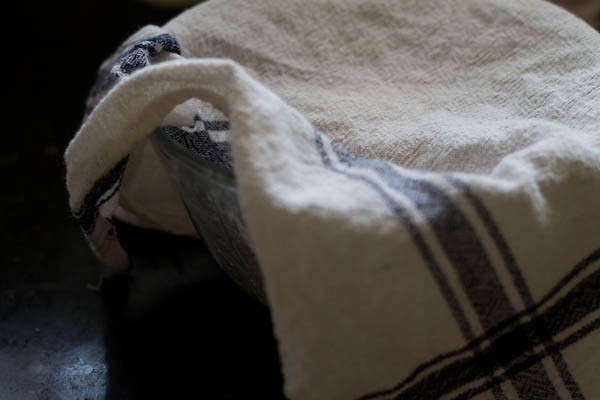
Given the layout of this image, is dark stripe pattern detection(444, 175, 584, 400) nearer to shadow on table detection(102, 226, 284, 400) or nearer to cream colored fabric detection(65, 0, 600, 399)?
cream colored fabric detection(65, 0, 600, 399)

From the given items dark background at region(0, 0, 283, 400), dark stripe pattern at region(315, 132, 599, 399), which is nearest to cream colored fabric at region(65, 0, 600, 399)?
dark stripe pattern at region(315, 132, 599, 399)

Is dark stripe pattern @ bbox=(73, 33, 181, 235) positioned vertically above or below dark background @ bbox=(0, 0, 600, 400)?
above

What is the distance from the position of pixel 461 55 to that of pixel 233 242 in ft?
0.81

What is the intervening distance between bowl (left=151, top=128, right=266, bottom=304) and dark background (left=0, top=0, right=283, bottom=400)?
0.19ft

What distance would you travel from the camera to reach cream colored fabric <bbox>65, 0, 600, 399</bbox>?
312 mm

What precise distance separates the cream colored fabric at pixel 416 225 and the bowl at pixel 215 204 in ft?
0.09

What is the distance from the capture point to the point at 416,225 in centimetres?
31

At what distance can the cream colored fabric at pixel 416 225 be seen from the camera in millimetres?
312

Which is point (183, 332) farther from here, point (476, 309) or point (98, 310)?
point (476, 309)

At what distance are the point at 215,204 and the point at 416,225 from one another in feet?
0.48

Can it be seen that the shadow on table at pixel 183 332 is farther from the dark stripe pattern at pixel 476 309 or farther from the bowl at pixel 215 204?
the dark stripe pattern at pixel 476 309

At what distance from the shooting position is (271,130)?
1.11ft

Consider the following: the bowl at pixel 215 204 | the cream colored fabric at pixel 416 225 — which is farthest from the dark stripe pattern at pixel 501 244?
the bowl at pixel 215 204

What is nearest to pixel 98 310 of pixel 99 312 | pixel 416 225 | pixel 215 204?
pixel 99 312
